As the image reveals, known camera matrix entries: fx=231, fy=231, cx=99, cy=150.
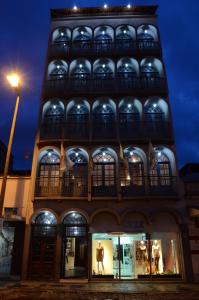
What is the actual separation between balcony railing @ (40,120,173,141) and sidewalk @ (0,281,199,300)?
10.4m

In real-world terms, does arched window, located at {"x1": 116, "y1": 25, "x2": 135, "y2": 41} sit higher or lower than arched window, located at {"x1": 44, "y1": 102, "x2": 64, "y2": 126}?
higher

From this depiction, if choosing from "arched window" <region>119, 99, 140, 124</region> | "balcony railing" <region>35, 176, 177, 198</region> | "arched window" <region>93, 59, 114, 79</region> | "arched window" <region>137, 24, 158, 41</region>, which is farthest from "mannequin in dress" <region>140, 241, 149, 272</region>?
"arched window" <region>137, 24, 158, 41</region>

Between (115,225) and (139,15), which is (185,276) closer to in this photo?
(115,225)

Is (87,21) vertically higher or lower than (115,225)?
higher

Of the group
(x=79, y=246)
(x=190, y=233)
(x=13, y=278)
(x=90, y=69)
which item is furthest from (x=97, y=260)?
(x=90, y=69)

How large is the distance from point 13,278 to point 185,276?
11.8 metres

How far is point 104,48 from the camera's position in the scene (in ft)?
76.5

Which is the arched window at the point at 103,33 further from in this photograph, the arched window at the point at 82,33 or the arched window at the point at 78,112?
the arched window at the point at 78,112

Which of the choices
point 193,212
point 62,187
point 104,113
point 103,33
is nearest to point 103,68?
point 103,33

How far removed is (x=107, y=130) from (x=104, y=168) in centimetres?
327

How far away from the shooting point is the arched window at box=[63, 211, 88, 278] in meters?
16.8

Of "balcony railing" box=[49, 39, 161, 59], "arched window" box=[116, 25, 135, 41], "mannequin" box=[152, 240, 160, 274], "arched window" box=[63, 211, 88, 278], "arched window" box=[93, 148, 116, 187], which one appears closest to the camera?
"mannequin" box=[152, 240, 160, 274]

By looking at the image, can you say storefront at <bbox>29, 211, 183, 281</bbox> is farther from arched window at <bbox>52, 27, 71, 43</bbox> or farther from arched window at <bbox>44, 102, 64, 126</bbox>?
arched window at <bbox>52, 27, 71, 43</bbox>

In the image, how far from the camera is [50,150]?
19469 mm
